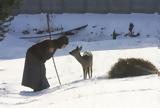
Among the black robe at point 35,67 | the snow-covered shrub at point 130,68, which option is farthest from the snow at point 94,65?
the snow-covered shrub at point 130,68

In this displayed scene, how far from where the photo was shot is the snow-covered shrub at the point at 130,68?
13.0 meters

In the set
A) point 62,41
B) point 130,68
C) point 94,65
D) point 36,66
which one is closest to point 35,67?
point 36,66

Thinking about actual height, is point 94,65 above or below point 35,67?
below

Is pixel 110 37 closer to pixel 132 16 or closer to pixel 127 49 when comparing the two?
pixel 132 16

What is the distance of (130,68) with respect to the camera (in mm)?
13203

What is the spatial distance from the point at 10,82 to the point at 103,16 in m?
15.6

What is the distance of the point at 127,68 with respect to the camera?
1327 centimetres

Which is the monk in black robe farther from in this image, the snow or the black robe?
the snow

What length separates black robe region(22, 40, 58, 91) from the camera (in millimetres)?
13766

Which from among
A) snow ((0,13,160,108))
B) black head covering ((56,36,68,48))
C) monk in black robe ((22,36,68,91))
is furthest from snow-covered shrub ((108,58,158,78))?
monk in black robe ((22,36,68,91))

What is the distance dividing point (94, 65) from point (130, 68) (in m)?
5.74

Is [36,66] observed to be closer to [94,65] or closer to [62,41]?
[62,41]

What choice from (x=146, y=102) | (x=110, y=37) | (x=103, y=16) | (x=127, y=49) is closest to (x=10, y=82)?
(x=127, y=49)

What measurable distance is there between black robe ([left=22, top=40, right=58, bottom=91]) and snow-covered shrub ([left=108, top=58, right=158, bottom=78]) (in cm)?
159
